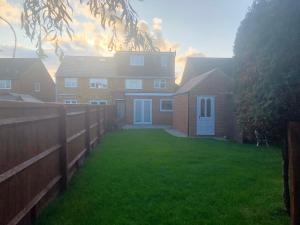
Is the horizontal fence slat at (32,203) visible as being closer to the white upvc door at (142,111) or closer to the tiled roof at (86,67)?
the white upvc door at (142,111)

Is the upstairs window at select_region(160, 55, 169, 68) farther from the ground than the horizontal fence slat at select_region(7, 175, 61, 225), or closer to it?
farther from the ground

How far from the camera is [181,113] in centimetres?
2275

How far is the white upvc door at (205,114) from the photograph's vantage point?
19.8 m

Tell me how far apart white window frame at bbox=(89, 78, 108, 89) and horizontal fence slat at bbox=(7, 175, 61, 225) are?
3303 centimetres

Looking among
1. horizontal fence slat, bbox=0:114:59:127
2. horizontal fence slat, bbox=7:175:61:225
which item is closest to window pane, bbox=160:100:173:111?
horizontal fence slat, bbox=7:175:61:225

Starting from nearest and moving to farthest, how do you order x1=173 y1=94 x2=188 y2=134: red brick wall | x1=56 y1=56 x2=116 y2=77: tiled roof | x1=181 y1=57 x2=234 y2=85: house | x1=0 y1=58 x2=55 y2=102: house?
x1=173 y1=94 x2=188 y2=134: red brick wall
x1=181 y1=57 x2=234 y2=85: house
x1=56 y1=56 x2=116 y2=77: tiled roof
x1=0 y1=58 x2=55 y2=102: house

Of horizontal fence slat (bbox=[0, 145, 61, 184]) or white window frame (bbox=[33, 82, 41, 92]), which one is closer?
horizontal fence slat (bbox=[0, 145, 61, 184])

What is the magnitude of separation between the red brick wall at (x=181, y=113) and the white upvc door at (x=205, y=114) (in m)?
1.08

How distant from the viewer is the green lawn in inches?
208

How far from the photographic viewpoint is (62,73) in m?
38.6

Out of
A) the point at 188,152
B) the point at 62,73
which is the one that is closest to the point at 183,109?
the point at 188,152

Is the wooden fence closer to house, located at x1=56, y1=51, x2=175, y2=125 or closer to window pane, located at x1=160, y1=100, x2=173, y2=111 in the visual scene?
window pane, located at x1=160, y1=100, x2=173, y2=111

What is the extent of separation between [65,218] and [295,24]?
446 centimetres

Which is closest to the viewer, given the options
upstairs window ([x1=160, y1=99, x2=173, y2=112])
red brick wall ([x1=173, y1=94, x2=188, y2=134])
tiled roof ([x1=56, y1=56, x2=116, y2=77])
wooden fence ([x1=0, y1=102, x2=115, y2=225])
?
wooden fence ([x1=0, y1=102, x2=115, y2=225])
